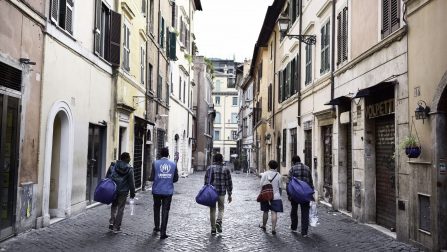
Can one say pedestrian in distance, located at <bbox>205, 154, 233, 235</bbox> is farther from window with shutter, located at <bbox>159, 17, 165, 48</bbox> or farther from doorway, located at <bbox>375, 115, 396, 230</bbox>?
window with shutter, located at <bbox>159, 17, 165, 48</bbox>

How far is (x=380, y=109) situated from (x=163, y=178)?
4.95 metres

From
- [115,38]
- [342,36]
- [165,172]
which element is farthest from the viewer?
[115,38]

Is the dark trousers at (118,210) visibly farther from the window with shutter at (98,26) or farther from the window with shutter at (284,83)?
the window with shutter at (284,83)

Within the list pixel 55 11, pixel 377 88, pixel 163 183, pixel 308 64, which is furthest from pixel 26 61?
pixel 308 64

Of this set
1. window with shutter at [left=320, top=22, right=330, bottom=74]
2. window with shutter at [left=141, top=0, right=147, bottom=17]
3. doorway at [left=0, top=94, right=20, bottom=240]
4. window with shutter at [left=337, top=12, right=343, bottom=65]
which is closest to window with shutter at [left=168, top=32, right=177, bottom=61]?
window with shutter at [left=141, top=0, right=147, bottom=17]

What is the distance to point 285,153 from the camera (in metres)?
24.4

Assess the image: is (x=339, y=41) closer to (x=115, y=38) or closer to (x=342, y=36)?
(x=342, y=36)

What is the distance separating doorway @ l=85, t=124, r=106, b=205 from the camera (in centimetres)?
1414

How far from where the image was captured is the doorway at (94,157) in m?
14.1

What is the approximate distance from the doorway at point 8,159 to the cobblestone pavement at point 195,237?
38 cm

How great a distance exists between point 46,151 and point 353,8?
830 cm

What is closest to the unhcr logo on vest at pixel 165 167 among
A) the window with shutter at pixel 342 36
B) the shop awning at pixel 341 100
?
the shop awning at pixel 341 100

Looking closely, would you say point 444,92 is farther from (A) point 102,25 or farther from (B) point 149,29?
(B) point 149,29

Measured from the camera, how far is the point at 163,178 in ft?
32.5
